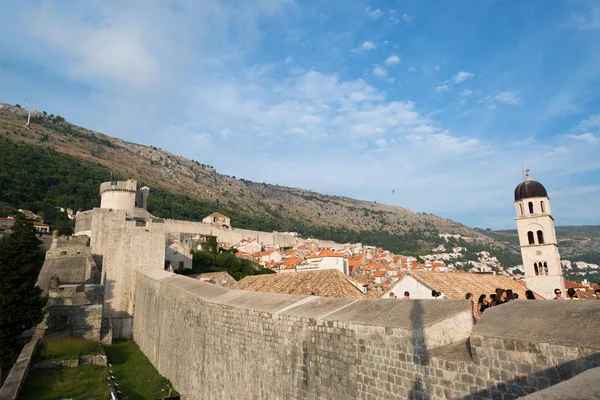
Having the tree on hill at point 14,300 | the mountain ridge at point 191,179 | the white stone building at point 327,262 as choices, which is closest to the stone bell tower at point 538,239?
the tree on hill at point 14,300

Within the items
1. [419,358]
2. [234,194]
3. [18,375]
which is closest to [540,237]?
[419,358]

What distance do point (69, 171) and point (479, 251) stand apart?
458 ft

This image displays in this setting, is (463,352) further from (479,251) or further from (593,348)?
(479,251)

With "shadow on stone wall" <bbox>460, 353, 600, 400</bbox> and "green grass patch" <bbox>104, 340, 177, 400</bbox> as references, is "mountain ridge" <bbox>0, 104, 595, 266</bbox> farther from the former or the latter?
"shadow on stone wall" <bbox>460, 353, 600, 400</bbox>

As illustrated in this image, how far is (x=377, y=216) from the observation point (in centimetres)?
18550

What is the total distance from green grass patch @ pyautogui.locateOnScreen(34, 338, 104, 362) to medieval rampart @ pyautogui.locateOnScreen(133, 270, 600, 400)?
5.76m

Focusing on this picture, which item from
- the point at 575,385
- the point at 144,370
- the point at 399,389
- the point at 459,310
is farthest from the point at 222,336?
the point at 575,385

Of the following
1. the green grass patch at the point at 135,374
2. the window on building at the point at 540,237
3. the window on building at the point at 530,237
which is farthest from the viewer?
the window on building at the point at 530,237

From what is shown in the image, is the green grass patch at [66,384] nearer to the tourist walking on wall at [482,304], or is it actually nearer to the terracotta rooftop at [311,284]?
the terracotta rooftop at [311,284]

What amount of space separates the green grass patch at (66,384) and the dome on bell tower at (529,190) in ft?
81.7

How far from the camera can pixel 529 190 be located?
76.9 ft

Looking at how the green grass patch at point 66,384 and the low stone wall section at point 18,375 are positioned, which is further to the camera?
the green grass patch at point 66,384

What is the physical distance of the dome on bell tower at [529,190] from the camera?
2311 centimetres

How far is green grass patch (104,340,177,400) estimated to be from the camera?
1083 cm
